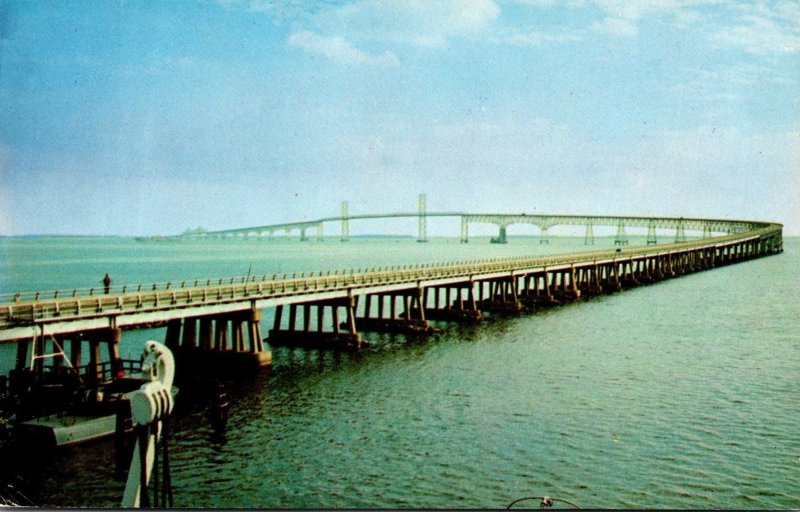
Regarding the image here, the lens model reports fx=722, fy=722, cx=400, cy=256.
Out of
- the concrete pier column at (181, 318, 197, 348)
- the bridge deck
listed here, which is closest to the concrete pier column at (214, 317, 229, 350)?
the concrete pier column at (181, 318, 197, 348)

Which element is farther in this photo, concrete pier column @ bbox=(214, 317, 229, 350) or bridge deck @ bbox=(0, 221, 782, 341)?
concrete pier column @ bbox=(214, 317, 229, 350)

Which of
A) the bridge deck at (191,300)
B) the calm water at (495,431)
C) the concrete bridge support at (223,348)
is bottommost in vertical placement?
the calm water at (495,431)

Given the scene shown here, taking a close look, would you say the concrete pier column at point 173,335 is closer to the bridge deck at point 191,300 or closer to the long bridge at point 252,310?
the long bridge at point 252,310

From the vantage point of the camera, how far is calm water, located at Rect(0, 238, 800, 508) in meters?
21.8

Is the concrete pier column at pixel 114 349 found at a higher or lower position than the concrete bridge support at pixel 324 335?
higher

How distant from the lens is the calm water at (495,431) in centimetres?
2183

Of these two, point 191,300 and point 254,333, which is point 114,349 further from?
point 254,333

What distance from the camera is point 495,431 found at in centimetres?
2772

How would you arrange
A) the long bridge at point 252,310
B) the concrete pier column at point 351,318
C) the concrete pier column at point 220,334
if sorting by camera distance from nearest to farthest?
the long bridge at point 252,310
the concrete pier column at point 220,334
the concrete pier column at point 351,318

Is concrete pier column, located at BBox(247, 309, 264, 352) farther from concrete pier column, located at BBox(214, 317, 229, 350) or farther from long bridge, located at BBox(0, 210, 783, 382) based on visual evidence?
concrete pier column, located at BBox(214, 317, 229, 350)

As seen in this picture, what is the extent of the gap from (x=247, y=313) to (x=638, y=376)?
70.6 ft

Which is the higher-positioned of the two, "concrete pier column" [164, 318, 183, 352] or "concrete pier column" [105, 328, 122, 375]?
"concrete pier column" [105, 328, 122, 375]

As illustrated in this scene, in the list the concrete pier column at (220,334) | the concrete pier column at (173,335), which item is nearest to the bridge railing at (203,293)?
the concrete pier column at (220,334)

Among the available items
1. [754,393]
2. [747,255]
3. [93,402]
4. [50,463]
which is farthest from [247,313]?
[747,255]
